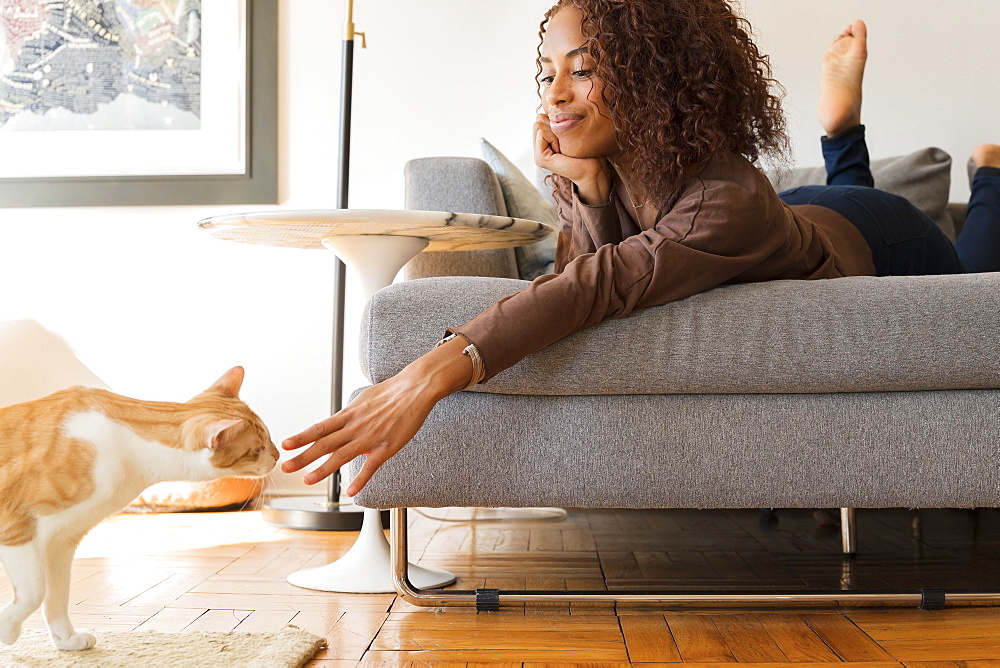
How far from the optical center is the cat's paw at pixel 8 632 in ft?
3.25

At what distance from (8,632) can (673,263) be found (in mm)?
909

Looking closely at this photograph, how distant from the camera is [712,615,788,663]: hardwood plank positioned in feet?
3.50

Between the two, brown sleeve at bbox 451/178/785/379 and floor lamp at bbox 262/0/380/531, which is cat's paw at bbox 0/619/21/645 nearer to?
brown sleeve at bbox 451/178/785/379

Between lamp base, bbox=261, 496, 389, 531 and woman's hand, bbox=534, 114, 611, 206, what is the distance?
3.04 feet

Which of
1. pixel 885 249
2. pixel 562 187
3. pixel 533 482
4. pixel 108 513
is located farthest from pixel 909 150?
pixel 108 513

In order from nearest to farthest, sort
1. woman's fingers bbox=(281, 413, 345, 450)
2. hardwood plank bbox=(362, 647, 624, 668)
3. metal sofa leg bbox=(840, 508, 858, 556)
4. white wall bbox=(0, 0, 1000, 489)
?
woman's fingers bbox=(281, 413, 345, 450) → hardwood plank bbox=(362, 647, 624, 668) → metal sofa leg bbox=(840, 508, 858, 556) → white wall bbox=(0, 0, 1000, 489)

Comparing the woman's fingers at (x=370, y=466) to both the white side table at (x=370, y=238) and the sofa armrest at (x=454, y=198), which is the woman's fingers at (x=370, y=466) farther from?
the sofa armrest at (x=454, y=198)

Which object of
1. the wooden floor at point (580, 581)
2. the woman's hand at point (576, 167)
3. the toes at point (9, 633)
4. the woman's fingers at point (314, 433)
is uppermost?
the woman's hand at point (576, 167)

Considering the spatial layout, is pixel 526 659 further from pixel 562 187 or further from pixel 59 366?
pixel 59 366

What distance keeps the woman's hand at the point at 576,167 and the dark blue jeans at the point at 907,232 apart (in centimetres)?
57

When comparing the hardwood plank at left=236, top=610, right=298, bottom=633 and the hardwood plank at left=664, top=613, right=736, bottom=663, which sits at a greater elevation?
the hardwood plank at left=664, top=613, right=736, bottom=663

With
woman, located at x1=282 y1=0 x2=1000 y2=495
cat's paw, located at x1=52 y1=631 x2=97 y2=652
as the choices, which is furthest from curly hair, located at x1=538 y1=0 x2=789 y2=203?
cat's paw, located at x1=52 y1=631 x2=97 y2=652

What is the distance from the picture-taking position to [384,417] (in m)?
1.04

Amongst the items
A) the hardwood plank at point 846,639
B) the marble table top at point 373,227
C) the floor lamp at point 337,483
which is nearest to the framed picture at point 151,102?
the floor lamp at point 337,483
